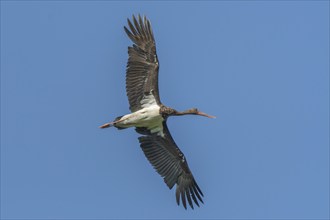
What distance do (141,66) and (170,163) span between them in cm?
353

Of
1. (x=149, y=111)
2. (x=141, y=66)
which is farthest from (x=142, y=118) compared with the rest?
(x=141, y=66)

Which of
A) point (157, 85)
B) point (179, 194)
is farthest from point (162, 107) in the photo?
point (179, 194)

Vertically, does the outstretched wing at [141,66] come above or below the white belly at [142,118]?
above

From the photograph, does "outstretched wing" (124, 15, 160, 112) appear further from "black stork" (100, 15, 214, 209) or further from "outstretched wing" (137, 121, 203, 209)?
"outstretched wing" (137, 121, 203, 209)

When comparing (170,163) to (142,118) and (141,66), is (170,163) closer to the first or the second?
(142,118)

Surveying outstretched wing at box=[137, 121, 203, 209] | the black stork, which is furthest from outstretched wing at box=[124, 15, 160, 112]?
outstretched wing at box=[137, 121, 203, 209]

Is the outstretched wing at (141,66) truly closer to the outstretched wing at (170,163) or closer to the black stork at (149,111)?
the black stork at (149,111)

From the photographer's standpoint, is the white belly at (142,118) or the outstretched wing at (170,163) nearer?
the white belly at (142,118)

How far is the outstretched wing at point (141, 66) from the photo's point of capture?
34.3 metres

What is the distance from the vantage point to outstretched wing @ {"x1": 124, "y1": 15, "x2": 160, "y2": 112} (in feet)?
113

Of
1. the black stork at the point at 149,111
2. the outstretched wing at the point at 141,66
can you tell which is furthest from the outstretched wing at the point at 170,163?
the outstretched wing at the point at 141,66

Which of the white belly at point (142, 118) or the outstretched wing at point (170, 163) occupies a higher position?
the white belly at point (142, 118)

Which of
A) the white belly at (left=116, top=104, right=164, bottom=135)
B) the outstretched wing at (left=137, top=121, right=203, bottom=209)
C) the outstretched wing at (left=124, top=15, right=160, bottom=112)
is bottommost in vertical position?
the outstretched wing at (left=137, top=121, right=203, bottom=209)

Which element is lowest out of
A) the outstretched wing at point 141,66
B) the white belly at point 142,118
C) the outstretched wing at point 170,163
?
the outstretched wing at point 170,163
